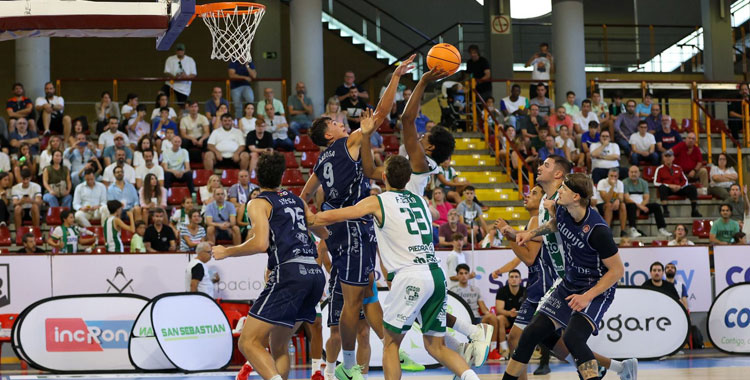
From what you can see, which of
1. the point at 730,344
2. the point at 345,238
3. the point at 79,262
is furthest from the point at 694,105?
the point at 345,238

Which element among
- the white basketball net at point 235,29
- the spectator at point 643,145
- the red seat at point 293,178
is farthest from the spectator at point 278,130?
the spectator at point 643,145

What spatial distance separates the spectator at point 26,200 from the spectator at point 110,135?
4.94ft

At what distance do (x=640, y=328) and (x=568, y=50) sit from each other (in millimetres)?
→ 10106

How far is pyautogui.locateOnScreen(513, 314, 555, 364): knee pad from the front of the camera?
287 inches

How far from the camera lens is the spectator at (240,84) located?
770 inches

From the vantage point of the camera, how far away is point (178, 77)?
1969cm

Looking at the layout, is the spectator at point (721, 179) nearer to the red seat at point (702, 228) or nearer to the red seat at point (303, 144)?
the red seat at point (702, 228)

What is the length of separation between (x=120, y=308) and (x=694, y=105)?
14095 millimetres

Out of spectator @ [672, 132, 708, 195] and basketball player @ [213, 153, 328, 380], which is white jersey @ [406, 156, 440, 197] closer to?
basketball player @ [213, 153, 328, 380]

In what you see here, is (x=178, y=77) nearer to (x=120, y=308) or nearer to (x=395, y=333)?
(x=120, y=308)

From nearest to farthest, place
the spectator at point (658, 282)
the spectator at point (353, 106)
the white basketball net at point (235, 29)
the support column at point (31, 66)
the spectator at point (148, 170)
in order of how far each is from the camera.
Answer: the white basketball net at point (235, 29) < the spectator at point (658, 282) < the spectator at point (148, 170) < the spectator at point (353, 106) < the support column at point (31, 66)

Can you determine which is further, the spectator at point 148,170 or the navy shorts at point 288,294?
the spectator at point 148,170

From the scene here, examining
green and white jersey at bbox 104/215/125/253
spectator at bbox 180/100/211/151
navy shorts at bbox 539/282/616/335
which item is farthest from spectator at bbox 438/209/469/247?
A: navy shorts at bbox 539/282/616/335

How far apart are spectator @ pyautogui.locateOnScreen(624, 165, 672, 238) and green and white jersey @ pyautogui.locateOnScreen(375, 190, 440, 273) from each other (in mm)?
10898
